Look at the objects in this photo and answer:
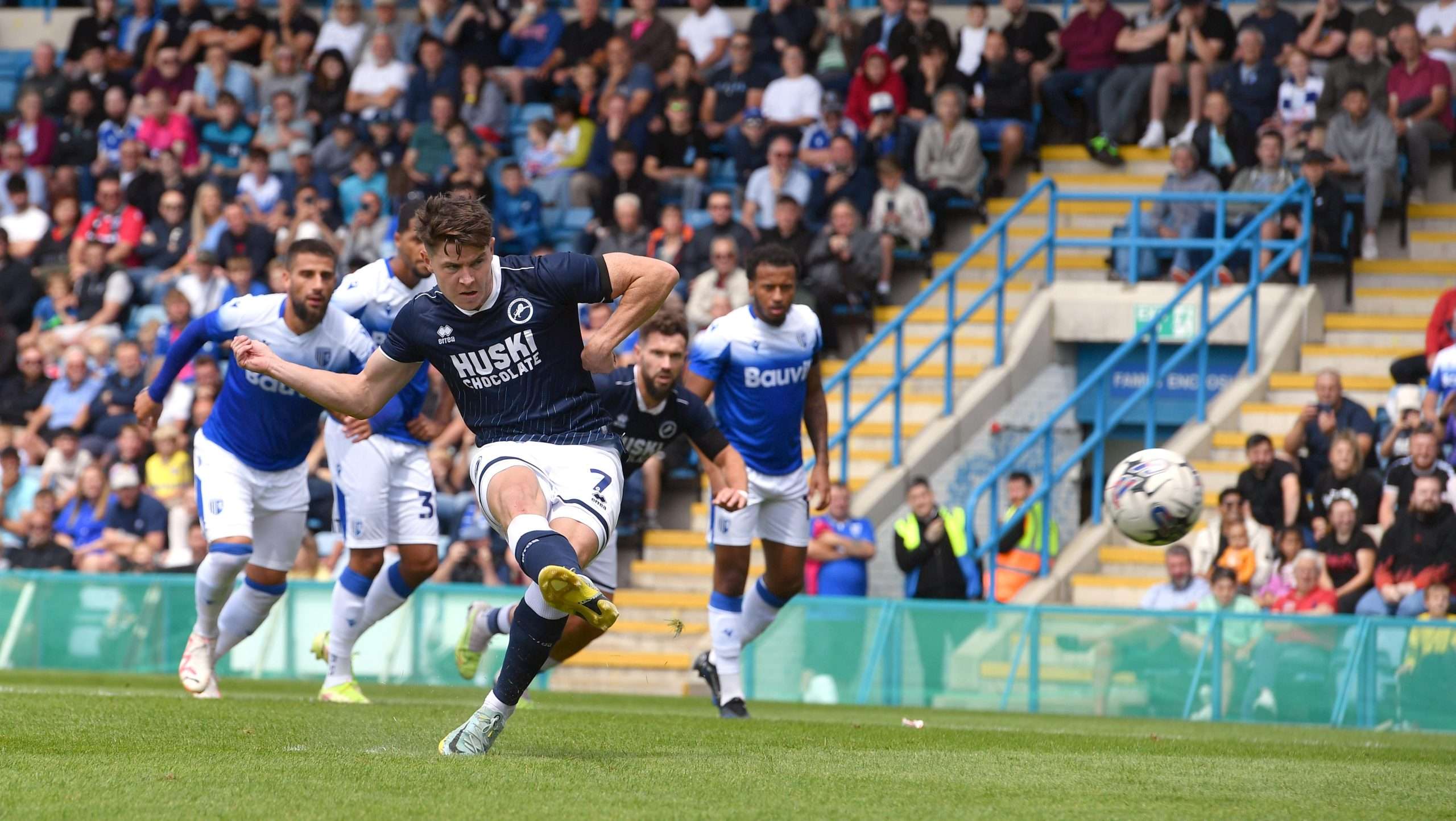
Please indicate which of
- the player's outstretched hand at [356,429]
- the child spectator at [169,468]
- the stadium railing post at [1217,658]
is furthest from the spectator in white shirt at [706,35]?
the player's outstretched hand at [356,429]

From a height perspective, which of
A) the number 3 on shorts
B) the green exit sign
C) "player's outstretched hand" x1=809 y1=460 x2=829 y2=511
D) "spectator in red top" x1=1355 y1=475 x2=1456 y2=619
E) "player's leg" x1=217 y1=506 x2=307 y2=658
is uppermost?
the number 3 on shorts

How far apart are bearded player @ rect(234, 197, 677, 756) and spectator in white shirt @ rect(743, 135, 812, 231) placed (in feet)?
39.1

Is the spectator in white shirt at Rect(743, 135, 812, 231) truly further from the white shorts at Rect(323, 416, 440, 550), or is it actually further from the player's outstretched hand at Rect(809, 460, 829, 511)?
the white shorts at Rect(323, 416, 440, 550)

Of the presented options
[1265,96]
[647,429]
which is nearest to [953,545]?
[1265,96]

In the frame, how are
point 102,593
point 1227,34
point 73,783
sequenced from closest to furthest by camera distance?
point 73,783 < point 102,593 < point 1227,34

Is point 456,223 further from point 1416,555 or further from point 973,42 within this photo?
point 973,42

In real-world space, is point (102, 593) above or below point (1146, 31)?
below

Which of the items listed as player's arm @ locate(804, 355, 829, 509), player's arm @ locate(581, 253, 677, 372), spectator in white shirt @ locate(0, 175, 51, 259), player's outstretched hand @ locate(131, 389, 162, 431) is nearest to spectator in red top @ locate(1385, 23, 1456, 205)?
player's arm @ locate(804, 355, 829, 509)

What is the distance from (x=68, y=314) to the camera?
70.7 feet

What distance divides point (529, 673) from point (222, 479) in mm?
3957

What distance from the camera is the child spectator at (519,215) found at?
20281mm

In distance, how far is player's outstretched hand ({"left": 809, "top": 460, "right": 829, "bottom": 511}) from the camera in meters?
10.9

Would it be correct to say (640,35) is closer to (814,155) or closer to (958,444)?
(814,155)

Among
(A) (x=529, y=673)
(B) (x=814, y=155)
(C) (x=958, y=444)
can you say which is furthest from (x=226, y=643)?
(B) (x=814, y=155)
